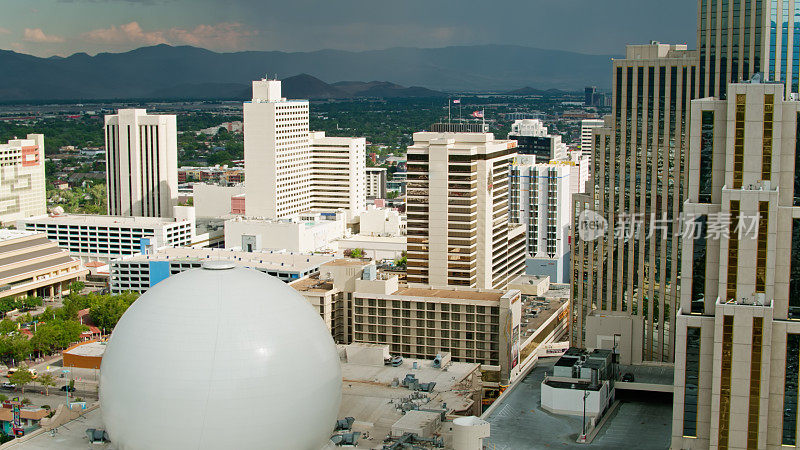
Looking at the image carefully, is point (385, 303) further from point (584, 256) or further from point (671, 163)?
point (671, 163)

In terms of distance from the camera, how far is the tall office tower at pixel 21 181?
170000 millimetres

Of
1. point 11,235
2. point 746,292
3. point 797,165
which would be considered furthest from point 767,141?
point 11,235

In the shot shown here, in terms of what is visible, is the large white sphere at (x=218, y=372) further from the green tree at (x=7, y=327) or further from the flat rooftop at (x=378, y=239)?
the flat rooftop at (x=378, y=239)

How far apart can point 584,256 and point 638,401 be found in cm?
2491

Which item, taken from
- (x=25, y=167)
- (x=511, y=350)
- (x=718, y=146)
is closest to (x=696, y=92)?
(x=511, y=350)

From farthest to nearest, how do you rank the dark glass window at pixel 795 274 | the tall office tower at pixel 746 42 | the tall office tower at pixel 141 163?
the tall office tower at pixel 141 163 < the tall office tower at pixel 746 42 < the dark glass window at pixel 795 274

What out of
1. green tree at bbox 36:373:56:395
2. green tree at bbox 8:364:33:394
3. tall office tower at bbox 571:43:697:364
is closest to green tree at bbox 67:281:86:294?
green tree at bbox 8:364:33:394

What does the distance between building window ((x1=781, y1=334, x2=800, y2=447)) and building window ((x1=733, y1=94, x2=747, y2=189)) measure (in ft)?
24.7

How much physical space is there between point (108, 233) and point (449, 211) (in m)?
57.1

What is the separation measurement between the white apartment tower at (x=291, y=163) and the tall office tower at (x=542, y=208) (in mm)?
27920

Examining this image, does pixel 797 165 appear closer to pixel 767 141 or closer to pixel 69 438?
pixel 767 141

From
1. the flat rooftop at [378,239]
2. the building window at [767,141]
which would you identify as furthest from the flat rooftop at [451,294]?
the flat rooftop at [378,239]

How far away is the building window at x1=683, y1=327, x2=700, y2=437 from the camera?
51.2 meters

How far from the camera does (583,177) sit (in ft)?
543
